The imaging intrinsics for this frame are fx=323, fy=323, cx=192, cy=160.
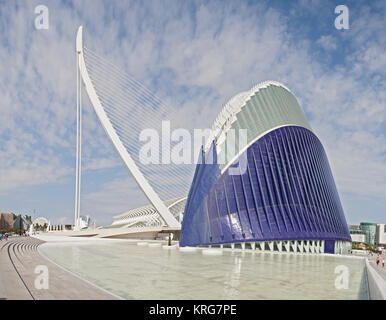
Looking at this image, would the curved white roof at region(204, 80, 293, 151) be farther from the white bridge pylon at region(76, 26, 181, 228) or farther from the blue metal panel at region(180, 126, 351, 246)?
the white bridge pylon at region(76, 26, 181, 228)

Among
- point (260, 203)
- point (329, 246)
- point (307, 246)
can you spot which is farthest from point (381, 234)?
point (260, 203)

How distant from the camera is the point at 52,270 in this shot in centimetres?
1062

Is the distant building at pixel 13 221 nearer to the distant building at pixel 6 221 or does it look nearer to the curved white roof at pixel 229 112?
the distant building at pixel 6 221

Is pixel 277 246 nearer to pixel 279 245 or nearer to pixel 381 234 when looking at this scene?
pixel 279 245

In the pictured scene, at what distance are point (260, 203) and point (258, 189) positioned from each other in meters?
1.34

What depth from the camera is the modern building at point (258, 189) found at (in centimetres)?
2681

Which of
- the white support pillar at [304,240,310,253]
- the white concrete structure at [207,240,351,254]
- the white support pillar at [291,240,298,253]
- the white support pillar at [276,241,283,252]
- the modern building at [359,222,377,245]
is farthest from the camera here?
the modern building at [359,222,377,245]

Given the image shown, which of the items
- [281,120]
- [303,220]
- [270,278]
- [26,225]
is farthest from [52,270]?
[26,225]

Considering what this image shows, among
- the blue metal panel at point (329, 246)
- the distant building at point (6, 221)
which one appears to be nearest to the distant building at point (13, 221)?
the distant building at point (6, 221)

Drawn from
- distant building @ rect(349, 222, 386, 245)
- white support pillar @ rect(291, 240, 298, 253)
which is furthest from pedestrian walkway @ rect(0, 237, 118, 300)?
distant building @ rect(349, 222, 386, 245)

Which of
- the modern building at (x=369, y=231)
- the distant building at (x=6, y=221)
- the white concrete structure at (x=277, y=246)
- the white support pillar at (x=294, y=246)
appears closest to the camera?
the white concrete structure at (x=277, y=246)

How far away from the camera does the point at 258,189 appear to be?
1127 inches

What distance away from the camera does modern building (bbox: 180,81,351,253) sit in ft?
88.0
